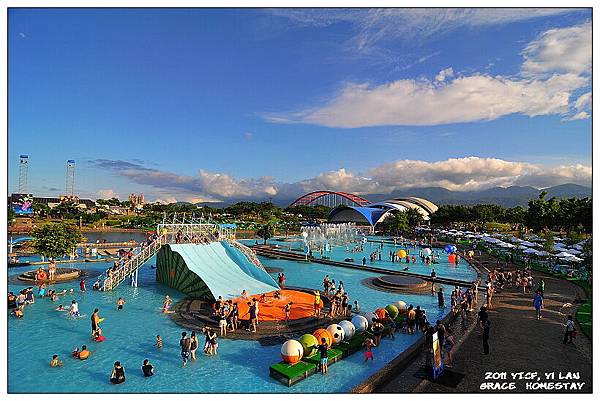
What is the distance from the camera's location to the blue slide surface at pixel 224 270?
1823cm

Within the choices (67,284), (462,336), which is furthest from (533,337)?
(67,284)

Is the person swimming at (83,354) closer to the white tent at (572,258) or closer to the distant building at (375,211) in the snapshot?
the white tent at (572,258)

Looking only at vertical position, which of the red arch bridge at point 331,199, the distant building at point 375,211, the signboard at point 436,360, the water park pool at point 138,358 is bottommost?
the water park pool at point 138,358

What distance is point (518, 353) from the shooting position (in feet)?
38.4

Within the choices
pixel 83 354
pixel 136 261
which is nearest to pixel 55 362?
pixel 83 354

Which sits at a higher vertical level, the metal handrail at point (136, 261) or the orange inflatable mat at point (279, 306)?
the metal handrail at point (136, 261)

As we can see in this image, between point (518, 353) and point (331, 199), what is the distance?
159686 mm

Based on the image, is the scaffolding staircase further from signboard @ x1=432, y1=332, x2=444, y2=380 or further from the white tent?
the white tent

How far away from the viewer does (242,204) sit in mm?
115562

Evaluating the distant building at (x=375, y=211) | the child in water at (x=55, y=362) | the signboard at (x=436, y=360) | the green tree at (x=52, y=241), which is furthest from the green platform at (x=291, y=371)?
the distant building at (x=375, y=211)

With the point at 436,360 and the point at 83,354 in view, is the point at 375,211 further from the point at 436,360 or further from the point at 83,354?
the point at 83,354

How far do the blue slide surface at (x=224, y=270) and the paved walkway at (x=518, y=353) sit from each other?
9.91 meters

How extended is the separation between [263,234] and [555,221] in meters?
33.8

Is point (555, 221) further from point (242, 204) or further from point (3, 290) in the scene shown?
point (242, 204)
